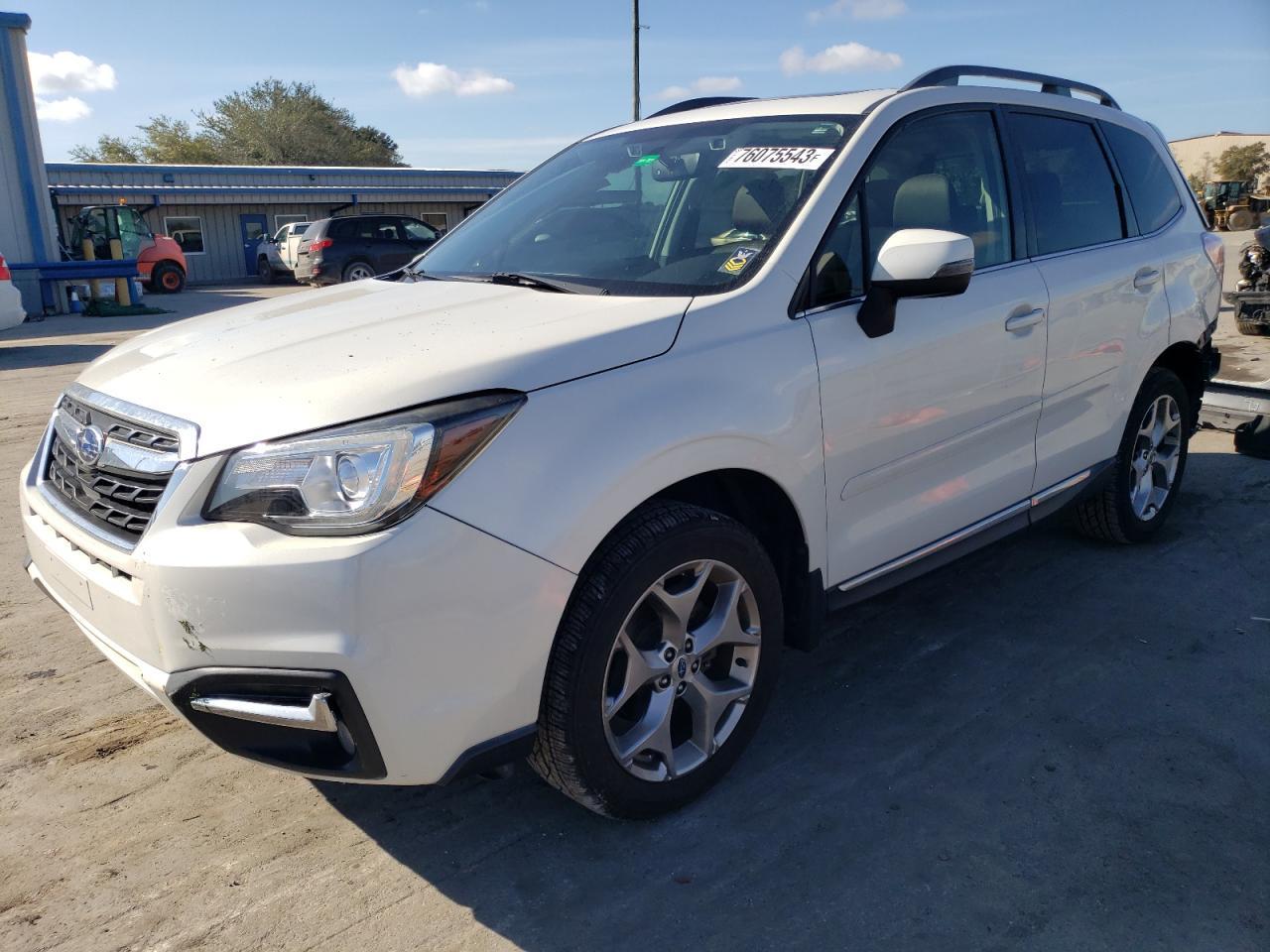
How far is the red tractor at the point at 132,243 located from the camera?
23953mm

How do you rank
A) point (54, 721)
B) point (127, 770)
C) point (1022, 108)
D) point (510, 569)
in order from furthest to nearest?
point (1022, 108) < point (54, 721) < point (127, 770) < point (510, 569)

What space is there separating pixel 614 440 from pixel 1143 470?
3.23 metres

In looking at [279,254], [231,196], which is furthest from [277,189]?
[279,254]

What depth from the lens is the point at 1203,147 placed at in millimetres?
65875

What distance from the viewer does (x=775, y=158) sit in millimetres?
3076

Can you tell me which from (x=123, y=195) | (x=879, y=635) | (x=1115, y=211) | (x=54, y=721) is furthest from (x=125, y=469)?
(x=123, y=195)

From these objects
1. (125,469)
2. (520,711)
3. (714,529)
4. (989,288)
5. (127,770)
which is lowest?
(127,770)

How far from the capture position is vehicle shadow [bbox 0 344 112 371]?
11844 mm

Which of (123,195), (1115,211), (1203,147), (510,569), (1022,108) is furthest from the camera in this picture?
(1203,147)

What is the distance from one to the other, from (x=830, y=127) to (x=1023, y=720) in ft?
6.45

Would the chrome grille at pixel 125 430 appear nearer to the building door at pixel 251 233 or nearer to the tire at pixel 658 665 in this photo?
the tire at pixel 658 665

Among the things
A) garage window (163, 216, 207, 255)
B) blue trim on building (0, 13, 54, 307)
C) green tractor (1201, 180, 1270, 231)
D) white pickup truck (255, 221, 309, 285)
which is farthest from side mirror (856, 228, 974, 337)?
green tractor (1201, 180, 1270, 231)

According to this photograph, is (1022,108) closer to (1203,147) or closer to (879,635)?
(879,635)

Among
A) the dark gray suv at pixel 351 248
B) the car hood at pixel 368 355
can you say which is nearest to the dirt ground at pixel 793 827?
the car hood at pixel 368 355
